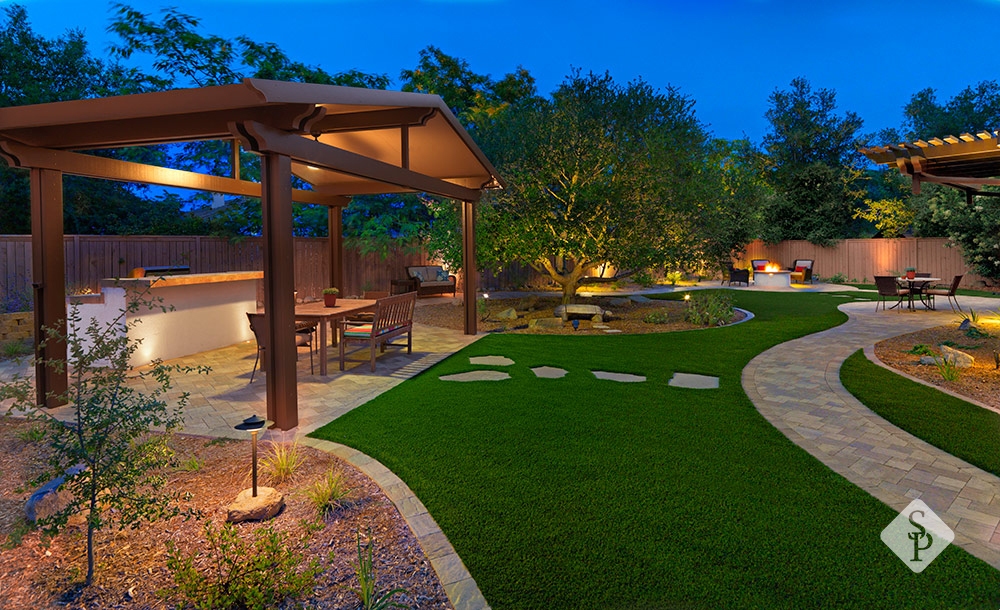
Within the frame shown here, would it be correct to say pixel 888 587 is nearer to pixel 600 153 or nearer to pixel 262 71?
pixel 600 153

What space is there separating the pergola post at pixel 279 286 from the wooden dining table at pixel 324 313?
1942 millimetres

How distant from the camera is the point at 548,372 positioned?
7.35 m

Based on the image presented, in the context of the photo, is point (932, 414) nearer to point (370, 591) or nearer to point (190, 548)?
point (370, 591)

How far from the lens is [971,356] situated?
24.9 ft

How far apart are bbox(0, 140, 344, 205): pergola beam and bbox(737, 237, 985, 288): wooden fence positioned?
20.6 metres

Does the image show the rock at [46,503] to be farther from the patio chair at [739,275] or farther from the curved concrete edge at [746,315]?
the patio chair at [739,275]

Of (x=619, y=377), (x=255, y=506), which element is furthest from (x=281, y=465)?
(x=619, y=377)

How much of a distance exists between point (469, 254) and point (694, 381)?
4790 mm

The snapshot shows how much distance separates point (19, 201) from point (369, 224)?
843cm

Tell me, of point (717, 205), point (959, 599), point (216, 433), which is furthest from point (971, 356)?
point (216, 433)

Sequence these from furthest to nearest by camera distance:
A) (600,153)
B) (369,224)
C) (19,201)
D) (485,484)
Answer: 1. (369,224)
2. (19,201)
3. (600,153)
4. (485,484)

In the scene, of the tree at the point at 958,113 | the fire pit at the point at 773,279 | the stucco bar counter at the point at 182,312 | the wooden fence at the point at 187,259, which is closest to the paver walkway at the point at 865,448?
the stucco bar counter at the point at 182,312

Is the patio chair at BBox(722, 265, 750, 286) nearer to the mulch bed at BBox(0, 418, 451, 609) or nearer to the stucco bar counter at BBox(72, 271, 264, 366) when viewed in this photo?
the stucco bar counter at BBox(72, 271, 264, 366)

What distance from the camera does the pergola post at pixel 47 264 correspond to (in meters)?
5.71
